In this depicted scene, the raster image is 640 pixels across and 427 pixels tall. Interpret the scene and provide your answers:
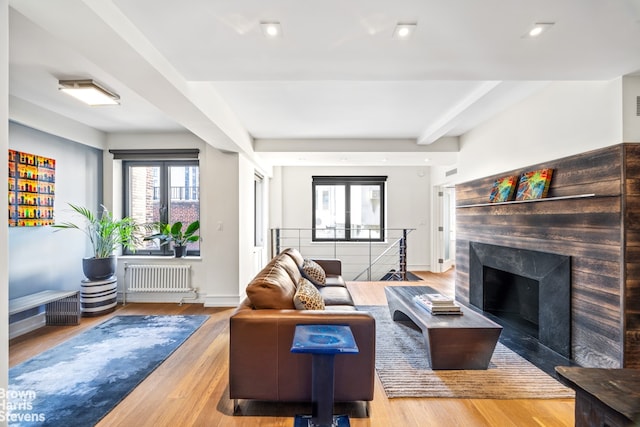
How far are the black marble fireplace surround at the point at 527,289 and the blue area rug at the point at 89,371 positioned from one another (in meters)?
→ 3.69

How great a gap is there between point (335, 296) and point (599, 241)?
2377 millimetres

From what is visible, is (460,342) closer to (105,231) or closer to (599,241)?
(599,241)

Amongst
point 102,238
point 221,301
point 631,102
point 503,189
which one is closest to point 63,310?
point 102,238

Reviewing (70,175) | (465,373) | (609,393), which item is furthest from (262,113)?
(609,393)

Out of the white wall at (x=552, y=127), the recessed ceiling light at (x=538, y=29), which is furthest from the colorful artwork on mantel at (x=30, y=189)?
the white wall at (x=552, y=127)

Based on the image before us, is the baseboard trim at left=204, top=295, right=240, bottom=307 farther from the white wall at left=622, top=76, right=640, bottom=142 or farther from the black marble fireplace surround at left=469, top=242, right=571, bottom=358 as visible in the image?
the white wall at left=622, top=76, right=640, bottom=142

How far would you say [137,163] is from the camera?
484 cm

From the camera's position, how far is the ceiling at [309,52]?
159cm

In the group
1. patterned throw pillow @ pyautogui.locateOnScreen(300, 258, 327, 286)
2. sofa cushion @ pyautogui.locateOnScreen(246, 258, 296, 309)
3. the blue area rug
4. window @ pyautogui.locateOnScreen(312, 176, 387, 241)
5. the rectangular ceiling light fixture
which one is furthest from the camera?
window @ pyautogui.locateOnScreen(312, 176, 387, 241)

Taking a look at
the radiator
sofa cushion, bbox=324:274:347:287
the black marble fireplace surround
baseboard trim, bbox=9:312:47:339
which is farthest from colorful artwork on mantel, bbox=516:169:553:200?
baseboard trim, bbox=9:312:47:339

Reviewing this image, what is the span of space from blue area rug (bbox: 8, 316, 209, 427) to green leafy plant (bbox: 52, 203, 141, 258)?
104cm

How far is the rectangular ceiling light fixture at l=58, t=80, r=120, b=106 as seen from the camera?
2.74 metres

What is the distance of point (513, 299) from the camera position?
12.8ft

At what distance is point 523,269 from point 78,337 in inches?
192
